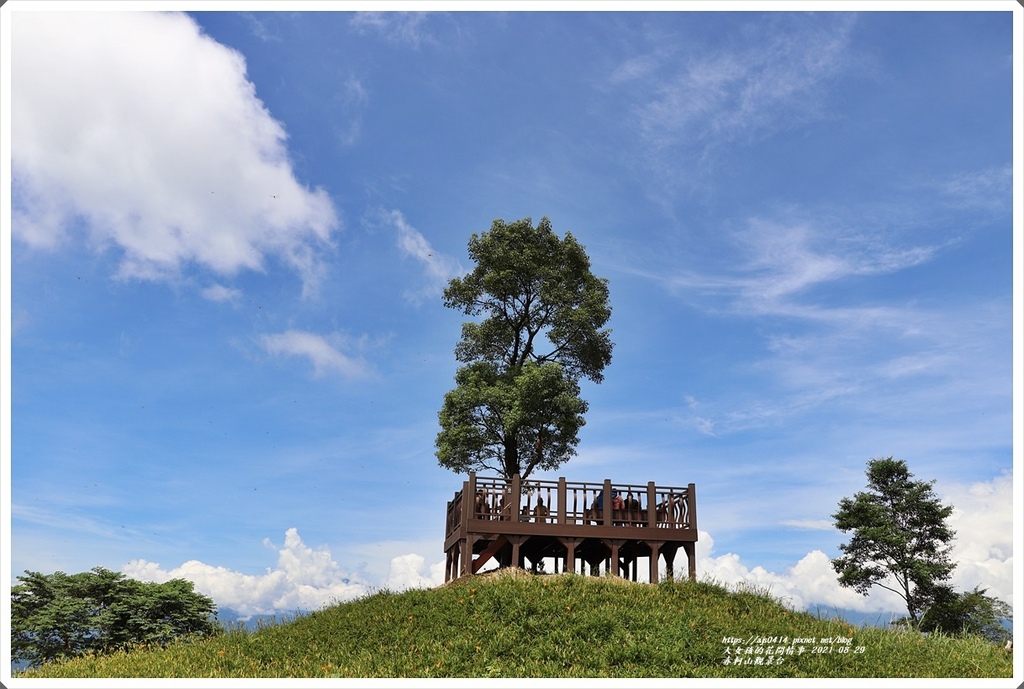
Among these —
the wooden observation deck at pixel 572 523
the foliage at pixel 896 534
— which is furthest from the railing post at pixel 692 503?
the foliage at pixel 896 534

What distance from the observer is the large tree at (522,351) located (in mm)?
26844

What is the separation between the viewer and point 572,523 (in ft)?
76.5

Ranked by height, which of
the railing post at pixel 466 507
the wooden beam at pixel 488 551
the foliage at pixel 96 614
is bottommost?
the foliage at pixel 96 614

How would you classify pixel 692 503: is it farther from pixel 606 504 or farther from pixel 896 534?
pixel 896 534

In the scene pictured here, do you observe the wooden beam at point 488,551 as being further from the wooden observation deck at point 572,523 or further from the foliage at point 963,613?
the foliage at point 963,613

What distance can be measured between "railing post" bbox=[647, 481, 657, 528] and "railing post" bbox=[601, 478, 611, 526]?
1309 millimetres

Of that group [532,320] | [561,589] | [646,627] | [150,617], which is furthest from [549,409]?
[150,617]

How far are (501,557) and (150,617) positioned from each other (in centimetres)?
→ 1287

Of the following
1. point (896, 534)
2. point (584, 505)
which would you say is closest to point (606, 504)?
point (584, 505)

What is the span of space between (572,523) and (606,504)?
1.18m

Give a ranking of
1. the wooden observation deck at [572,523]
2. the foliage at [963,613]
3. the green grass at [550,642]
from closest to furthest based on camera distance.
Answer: the green grass at [550,642] < the wooden observation deck at [572,523] < the foliage at [963,613]

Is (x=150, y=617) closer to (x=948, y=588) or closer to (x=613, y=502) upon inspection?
(x=613, y=502)

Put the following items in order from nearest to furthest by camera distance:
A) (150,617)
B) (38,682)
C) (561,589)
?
(38,682) < (561,589) < (150,617)

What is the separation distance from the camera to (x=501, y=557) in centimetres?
2577
